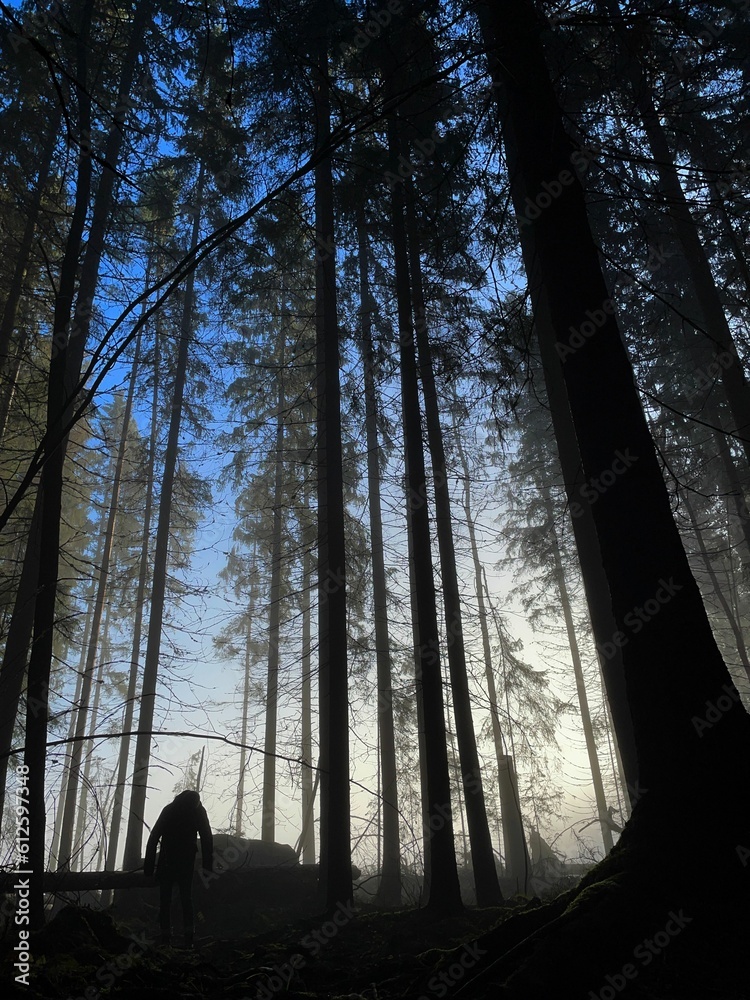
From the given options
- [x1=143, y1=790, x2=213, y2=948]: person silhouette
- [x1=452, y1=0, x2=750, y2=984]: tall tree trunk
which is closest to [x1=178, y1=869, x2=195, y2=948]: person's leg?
[x1=143, y1=790, x2=213, y2=948]: person silhouette

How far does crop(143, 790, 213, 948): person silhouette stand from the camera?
272 inches

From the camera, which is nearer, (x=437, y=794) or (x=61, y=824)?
(x=437, y=794)

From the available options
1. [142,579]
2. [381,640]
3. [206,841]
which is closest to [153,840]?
[206,841]

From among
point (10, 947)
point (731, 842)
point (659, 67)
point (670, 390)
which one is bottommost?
point (10, 947)

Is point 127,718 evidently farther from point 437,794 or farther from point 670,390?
point 670,390

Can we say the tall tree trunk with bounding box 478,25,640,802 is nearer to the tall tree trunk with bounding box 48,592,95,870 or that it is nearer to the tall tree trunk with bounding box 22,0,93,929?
the tall tree trunk with bounding box 22,0,93,929

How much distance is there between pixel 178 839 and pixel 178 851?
152mm

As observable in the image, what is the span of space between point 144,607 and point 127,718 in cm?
441

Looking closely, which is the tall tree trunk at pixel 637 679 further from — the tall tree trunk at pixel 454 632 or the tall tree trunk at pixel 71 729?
the tall tree trunk at pixel 71 729

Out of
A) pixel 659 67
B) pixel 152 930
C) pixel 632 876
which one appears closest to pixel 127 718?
pixel 152 930

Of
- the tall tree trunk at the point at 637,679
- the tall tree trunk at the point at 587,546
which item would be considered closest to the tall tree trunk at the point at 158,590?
the tall tree trunk at the point at 587,546

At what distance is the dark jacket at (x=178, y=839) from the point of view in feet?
23.2

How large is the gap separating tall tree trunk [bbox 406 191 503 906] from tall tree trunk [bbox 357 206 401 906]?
0.97 m

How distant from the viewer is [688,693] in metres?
2.78
